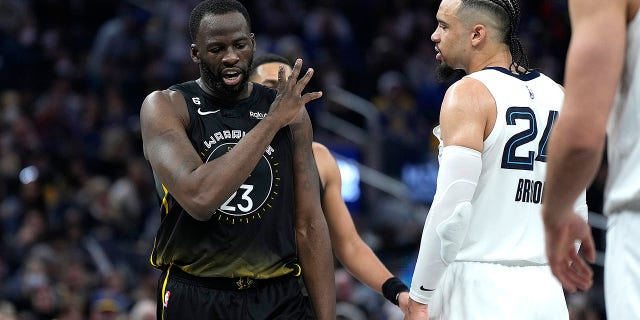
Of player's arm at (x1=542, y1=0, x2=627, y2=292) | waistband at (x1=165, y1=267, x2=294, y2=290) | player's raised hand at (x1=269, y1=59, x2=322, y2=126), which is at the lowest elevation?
waistband at (x1=165, y1=267, x2=294, y2=290)

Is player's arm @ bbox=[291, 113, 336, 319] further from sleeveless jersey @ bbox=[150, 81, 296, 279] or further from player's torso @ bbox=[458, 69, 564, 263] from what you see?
player's torso @ bbox=[458, 69, 564, 263]

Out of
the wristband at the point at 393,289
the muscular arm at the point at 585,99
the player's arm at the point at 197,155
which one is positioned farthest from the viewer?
the wristband at the point at 393,289

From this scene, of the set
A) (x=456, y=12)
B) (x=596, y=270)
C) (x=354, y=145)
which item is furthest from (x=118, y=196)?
(x=456, y=12)

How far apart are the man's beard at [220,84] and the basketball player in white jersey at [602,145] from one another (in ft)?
6.63

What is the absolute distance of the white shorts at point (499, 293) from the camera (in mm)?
4500

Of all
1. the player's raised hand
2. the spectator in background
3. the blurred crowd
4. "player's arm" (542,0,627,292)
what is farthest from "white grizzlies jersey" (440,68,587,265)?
the blurred crowd

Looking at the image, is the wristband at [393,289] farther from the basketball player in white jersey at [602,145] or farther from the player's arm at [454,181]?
the basketball player in white jersey at [602,145]

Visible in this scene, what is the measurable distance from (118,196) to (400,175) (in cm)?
375

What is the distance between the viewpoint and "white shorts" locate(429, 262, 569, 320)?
177 inches

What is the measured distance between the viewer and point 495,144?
4.49m

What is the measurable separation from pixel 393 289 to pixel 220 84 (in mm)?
1514

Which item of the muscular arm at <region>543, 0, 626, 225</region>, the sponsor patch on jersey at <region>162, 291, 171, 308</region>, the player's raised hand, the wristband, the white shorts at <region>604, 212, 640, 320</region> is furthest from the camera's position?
the wristband

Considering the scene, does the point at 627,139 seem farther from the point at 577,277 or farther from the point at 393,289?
the point at 393,289

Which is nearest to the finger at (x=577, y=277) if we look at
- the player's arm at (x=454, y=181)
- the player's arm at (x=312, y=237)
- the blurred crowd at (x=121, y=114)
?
the player's arm at (x=454, y=181)
